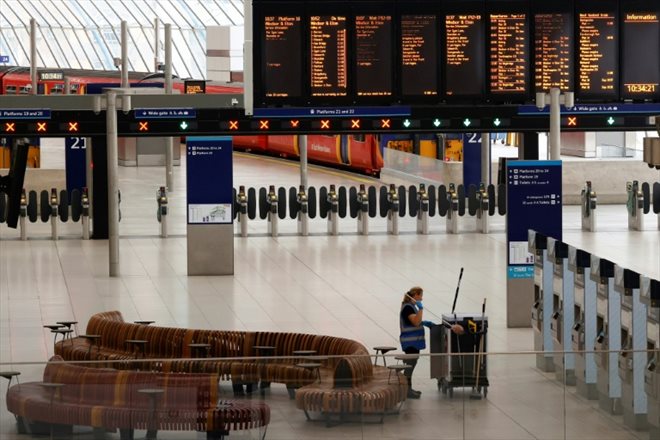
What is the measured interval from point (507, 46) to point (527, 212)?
183 inches

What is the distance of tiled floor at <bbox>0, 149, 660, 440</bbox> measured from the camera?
11.0 metres

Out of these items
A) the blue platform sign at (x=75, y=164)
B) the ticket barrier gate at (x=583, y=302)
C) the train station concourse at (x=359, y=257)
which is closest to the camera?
the train station concourse at (x=359, y=257)

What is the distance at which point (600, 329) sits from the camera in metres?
14.7

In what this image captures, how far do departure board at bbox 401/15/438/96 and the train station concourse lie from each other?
35 millimetres

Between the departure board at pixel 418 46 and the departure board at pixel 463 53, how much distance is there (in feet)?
0.68

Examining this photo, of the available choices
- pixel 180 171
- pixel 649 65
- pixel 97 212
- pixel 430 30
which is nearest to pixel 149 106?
pixel 97 212

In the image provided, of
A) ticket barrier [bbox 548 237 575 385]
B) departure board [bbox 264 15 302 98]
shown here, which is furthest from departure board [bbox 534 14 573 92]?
ticket barrier [bbox 548 237 575 385]

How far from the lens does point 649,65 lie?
23.1 meters

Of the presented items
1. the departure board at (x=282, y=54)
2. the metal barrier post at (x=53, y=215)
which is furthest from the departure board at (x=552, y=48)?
the metal barrier post at (x=53, y=215)

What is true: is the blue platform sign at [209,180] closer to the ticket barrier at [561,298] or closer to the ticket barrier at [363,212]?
the ticket barrier at [363,212]

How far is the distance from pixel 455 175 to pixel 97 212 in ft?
37.3

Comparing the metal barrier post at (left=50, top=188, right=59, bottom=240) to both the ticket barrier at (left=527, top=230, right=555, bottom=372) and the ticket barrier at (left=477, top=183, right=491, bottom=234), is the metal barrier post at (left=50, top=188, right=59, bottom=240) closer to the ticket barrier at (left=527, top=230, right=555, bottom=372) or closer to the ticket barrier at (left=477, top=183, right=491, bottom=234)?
the ticket barrier at (left=477, top=183, right=491, bottom=234)

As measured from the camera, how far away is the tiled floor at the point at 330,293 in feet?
36.0

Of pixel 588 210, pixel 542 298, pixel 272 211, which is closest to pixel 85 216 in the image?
pixel 272 211
